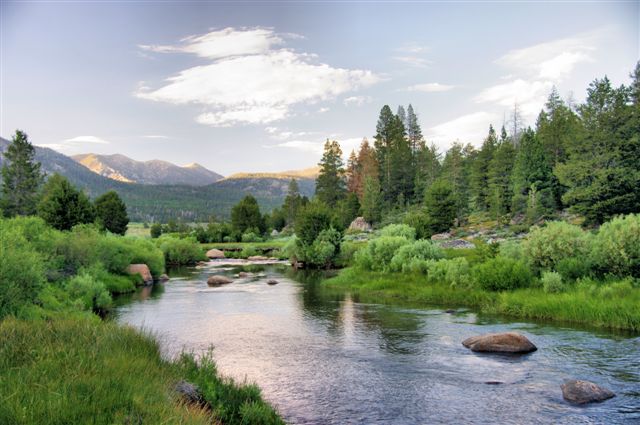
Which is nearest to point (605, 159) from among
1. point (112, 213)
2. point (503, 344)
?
point (503, 344)

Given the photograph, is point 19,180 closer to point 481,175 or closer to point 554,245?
point 554,245

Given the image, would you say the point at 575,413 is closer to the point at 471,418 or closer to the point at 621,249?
the point at 471,418

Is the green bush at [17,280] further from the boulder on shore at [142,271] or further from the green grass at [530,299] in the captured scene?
the boulder on shore at [142,271]

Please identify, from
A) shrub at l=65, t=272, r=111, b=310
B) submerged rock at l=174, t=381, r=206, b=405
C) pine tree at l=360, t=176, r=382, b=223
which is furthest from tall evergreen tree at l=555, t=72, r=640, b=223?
submerged rock at l=174, t=381, r=206, b=405

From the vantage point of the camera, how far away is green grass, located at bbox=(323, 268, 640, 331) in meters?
24.4

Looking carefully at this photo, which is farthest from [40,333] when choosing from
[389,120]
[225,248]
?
[389,120]

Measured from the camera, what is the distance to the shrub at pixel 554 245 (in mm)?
30625

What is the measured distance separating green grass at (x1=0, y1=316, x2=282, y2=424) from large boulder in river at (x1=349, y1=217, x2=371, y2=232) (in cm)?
9032

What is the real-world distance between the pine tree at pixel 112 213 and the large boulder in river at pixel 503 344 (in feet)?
281

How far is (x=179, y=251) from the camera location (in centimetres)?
7369

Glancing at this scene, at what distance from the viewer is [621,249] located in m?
27.6

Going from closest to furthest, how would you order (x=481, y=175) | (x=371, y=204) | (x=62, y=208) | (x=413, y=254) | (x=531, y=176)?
(x=413, y=254), (x=62, y=208), (x=531, y=176), (x=481, y=175), (x=371, y=204)

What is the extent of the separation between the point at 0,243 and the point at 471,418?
20.7 metres

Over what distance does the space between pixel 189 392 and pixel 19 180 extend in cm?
7189
